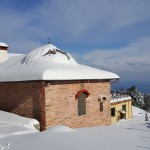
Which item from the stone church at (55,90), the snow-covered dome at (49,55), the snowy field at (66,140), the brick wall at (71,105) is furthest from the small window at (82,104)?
the snowy field at (66,140)

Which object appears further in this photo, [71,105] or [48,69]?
[71,105]

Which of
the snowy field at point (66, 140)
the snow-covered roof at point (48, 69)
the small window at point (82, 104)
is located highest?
the snow-covered roof at point (48, 69)

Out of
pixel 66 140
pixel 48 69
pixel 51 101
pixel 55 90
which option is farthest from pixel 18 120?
pixel 66 140

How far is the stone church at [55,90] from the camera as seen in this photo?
13375 millimetres

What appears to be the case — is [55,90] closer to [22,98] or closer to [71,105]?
[71,105]

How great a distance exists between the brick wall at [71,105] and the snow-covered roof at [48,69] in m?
0.43

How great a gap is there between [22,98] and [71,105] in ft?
8.08

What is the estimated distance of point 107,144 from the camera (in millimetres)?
8859

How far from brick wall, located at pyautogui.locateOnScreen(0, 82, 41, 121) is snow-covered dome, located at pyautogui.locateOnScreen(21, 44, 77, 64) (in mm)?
2022

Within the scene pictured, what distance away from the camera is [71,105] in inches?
574

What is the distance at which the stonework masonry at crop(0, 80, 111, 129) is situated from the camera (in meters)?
13.3

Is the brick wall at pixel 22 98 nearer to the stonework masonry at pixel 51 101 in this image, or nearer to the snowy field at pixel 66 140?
the stonework masonry at pixel 51 101

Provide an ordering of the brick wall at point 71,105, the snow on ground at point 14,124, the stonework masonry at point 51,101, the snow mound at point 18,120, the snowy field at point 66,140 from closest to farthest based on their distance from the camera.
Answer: the snowy field at point 66,140 → the snow on ground at point 14,124 → the snow mound at point 18,120 → the stonework masonry at point 51,101 → the brick wall at point 71,105

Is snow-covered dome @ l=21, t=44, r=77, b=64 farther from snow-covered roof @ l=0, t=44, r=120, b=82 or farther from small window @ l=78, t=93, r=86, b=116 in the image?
small window @ l=78, t=93, r=86, b=116
